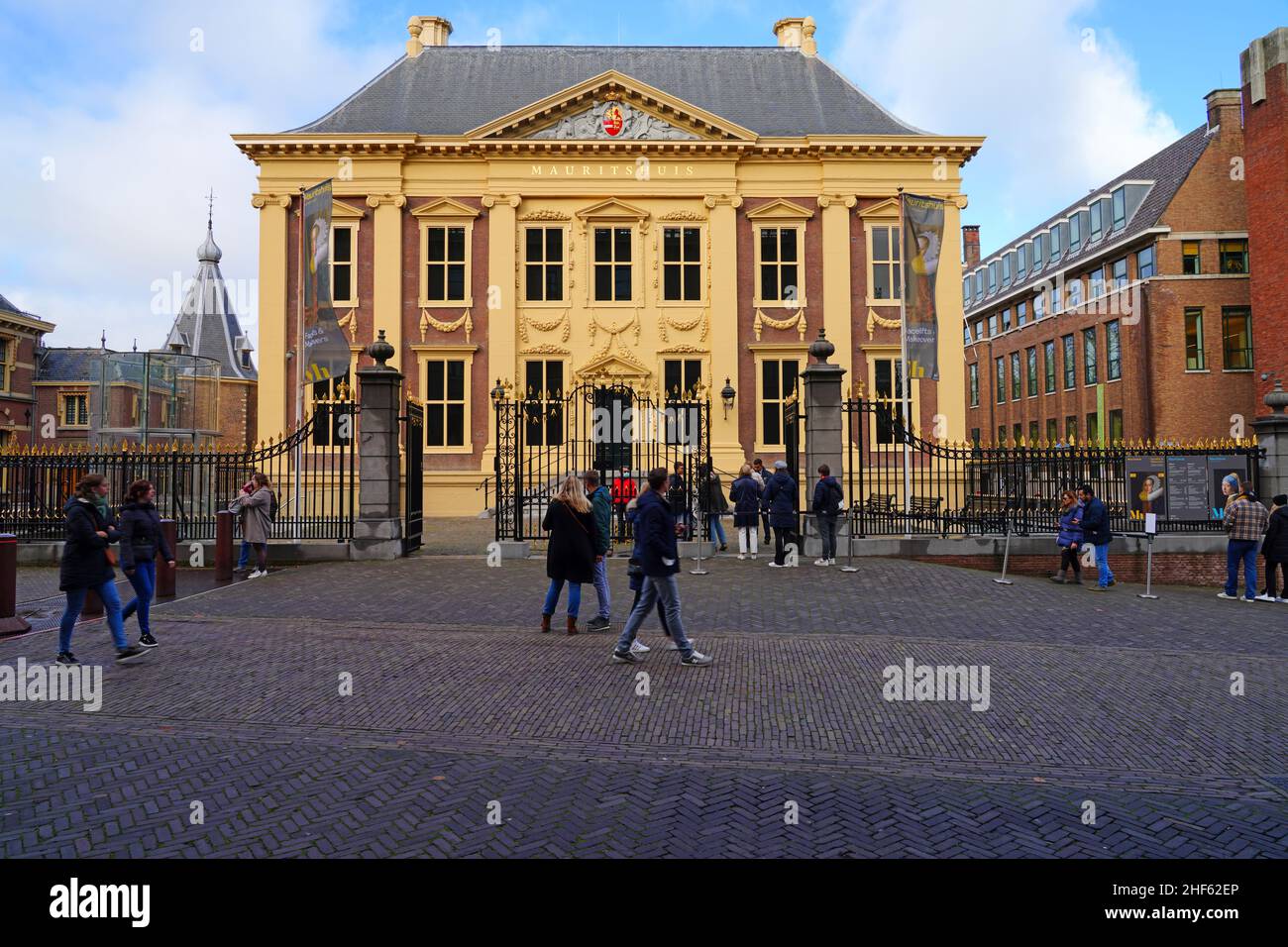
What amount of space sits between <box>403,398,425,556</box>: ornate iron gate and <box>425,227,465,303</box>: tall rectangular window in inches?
479

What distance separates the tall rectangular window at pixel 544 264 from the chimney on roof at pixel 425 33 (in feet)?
35.1

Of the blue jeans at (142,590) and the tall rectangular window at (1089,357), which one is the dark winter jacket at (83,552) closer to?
the blue jeans at (142,590)

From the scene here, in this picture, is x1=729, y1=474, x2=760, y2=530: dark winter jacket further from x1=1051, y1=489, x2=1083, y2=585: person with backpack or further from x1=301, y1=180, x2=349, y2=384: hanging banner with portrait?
x1=301, y1=180, x2=349, y2=384: hanging banner with portrait

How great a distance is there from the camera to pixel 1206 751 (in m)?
5.50

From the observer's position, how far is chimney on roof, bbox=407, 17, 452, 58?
33.2m

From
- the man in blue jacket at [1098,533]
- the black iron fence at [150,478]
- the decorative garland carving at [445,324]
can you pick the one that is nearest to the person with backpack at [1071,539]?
the man in blue jacket at [1098,533]

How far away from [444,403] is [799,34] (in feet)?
68.7

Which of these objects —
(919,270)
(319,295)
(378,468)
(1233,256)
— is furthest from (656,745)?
(1233,256)

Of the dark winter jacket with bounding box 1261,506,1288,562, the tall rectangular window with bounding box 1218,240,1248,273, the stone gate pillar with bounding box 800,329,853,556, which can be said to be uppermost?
the tall rectangular window with bounding box 1218,240,1248,273

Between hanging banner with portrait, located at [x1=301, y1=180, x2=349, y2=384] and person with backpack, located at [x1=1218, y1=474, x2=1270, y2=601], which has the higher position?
hanging banner with portrait, located at [x1=301, y1=180, x2=349, y2=384]

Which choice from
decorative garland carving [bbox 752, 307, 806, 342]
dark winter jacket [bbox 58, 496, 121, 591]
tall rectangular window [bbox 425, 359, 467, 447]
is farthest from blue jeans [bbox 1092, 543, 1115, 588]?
tall rectangular window [bbox 425, 359, 467, 447]
